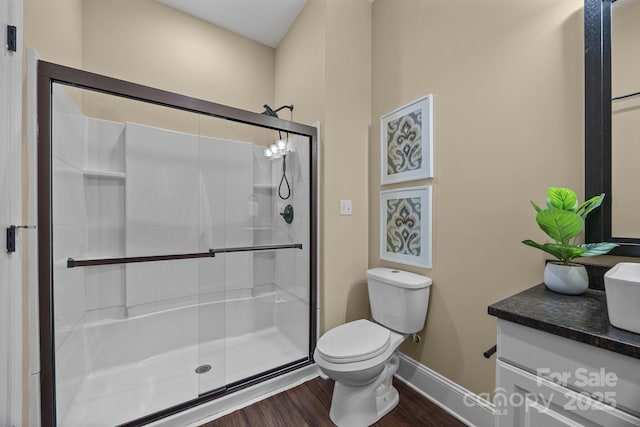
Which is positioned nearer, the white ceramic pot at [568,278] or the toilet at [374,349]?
the white ceramic pot at [568,278]

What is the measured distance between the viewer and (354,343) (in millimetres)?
1413

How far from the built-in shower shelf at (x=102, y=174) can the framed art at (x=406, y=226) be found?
6.27 ft

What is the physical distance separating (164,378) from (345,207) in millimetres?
1663

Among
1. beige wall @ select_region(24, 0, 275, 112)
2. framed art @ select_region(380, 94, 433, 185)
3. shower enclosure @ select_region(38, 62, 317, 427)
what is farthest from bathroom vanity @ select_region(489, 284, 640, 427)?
beige wall @ select_region(24, 0, 275, 112)

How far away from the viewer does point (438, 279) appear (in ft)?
5.16

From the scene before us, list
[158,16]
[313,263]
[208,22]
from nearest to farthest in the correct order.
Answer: [313,263] < [158,16] < [208,22]

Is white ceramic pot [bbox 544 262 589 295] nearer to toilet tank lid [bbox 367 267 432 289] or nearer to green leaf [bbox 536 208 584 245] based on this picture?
green leaf [bbox 536 208 584 245]

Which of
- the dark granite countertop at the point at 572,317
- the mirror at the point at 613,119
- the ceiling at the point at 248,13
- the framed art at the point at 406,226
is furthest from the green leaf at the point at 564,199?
the ceiling at the point at 248,13

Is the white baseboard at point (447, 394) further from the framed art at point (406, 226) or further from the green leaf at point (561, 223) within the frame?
the green leaf at point (561, 223)

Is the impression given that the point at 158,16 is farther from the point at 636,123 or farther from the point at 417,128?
the point at 636,123

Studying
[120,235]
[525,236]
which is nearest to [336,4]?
[525,236]

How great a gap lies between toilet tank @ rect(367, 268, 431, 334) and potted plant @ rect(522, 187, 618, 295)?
648 mm

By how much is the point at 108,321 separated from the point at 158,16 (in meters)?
2.41

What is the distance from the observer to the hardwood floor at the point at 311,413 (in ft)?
4.62
